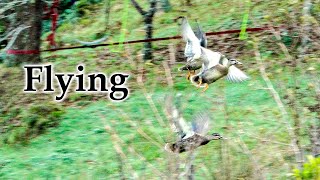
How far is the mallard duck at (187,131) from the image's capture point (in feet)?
15.7

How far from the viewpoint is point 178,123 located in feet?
15.7

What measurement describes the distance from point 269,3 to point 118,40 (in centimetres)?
228

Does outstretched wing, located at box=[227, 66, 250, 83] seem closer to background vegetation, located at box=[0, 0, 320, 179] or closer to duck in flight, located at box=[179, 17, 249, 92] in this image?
duck in flight, located at box=[179, 17, 249, 92]

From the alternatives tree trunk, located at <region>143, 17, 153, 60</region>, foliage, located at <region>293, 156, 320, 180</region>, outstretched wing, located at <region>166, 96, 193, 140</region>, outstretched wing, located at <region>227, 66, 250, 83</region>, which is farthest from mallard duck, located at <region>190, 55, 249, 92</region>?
tree trunk, located at <region>143, 17, 153, 60</region>

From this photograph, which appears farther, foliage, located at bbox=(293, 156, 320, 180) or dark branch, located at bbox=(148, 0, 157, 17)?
dark branch, located at bbox=(148, 0, 157, 17)

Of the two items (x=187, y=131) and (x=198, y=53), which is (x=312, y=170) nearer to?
(x=187, y=131)

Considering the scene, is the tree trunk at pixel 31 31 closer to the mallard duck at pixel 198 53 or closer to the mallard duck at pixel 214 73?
the mallard duck at pixel 198 53

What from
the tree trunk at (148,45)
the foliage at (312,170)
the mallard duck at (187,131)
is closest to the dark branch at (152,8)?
the tree trunk at (148,45)

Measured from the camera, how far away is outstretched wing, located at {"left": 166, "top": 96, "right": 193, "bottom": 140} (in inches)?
188

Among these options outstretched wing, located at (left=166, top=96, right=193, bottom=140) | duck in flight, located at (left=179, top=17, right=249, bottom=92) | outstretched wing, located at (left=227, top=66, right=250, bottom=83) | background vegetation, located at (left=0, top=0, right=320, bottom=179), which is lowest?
background vegetation, located at (left=0, top=0, right=320, bottom=179)

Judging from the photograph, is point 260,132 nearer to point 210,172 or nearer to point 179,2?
point 210,172

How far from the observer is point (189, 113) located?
7180 mm

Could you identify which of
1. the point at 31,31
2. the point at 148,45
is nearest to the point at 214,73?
the point at 148,45

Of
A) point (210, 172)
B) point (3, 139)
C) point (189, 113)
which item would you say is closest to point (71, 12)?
point (3, 139)
